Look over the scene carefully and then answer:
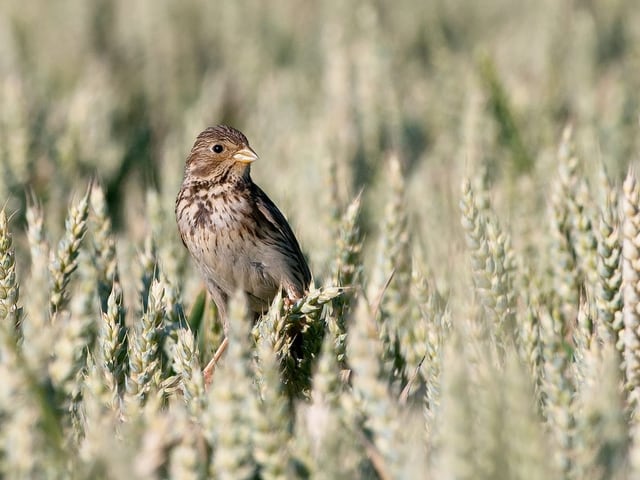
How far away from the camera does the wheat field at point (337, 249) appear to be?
1529 millimetres

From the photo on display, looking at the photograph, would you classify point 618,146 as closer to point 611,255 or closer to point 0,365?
point 611,255

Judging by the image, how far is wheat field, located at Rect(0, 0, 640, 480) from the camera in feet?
5.02

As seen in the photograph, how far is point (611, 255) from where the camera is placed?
90.4 inches

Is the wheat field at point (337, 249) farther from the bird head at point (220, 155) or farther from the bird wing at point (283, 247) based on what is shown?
the bird head at point (220, 155)

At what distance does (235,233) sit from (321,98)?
252 cm

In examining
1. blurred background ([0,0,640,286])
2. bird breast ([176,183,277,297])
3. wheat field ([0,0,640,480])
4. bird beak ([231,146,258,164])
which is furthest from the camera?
blurred background ([0,0,640,286])

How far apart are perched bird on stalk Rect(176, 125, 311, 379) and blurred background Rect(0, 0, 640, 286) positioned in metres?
0.11

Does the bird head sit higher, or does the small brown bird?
the bird head

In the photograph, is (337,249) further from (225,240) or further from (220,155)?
(220,155)

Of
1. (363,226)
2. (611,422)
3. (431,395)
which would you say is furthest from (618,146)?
(611,422)

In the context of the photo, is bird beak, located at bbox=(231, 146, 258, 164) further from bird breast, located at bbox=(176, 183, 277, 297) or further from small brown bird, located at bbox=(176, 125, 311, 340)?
bird breast, located at bbox=(176, 183, 277, 297)

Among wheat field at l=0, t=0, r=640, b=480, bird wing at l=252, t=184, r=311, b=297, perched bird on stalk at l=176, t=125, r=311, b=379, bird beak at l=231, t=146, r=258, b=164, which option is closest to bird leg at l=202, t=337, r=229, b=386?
wheat field at l=0, t=0, r=640, b=480

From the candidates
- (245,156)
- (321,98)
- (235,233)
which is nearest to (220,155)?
(245,156)

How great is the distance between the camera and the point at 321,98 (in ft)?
19.0
